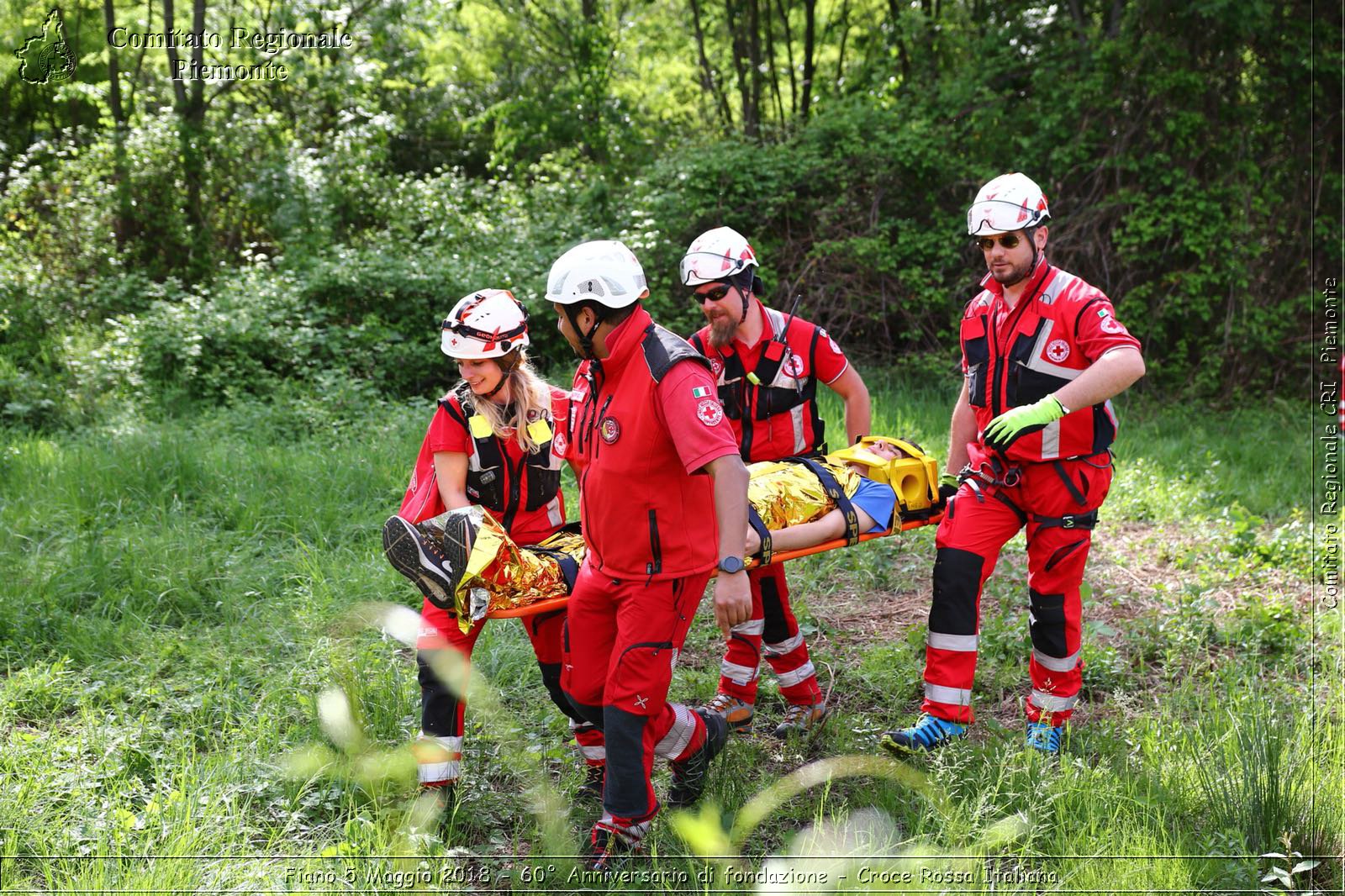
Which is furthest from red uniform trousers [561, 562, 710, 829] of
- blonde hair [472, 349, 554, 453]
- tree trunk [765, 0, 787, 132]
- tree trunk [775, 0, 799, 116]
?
tree trunk [775, 0, 799, 116]

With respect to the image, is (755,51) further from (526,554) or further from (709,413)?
(709,413)

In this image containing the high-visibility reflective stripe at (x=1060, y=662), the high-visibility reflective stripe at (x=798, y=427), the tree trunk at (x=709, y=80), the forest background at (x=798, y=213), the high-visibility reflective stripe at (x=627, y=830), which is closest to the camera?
the high-visibility reflective stripe at (x=627, y=830)

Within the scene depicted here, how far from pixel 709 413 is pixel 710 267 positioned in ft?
3.88

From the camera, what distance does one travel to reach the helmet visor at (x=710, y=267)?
421cm

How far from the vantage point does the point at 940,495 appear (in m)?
4.54

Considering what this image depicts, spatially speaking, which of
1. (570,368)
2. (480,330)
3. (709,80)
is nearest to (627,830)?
(480,330)

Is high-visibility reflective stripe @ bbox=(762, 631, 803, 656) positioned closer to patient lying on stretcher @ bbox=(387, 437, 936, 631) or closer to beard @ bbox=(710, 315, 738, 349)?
patient lying on stretcher @ bbox=(387, 437, 936, 631)

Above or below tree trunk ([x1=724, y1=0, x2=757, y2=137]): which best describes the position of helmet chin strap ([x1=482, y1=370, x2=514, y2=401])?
below

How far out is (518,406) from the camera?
3838 mm

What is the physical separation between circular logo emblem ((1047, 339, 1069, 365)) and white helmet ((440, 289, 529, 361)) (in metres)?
2.07

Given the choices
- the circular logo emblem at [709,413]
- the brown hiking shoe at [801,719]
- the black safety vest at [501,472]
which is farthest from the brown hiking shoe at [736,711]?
the circular logo emblem at [709,413]

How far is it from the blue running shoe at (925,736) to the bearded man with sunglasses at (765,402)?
63cm

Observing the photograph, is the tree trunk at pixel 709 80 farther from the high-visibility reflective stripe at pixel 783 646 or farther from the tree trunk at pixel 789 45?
the high-visibility reflective stripe at pixel 783 646

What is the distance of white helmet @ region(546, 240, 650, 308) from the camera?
3.31 m
